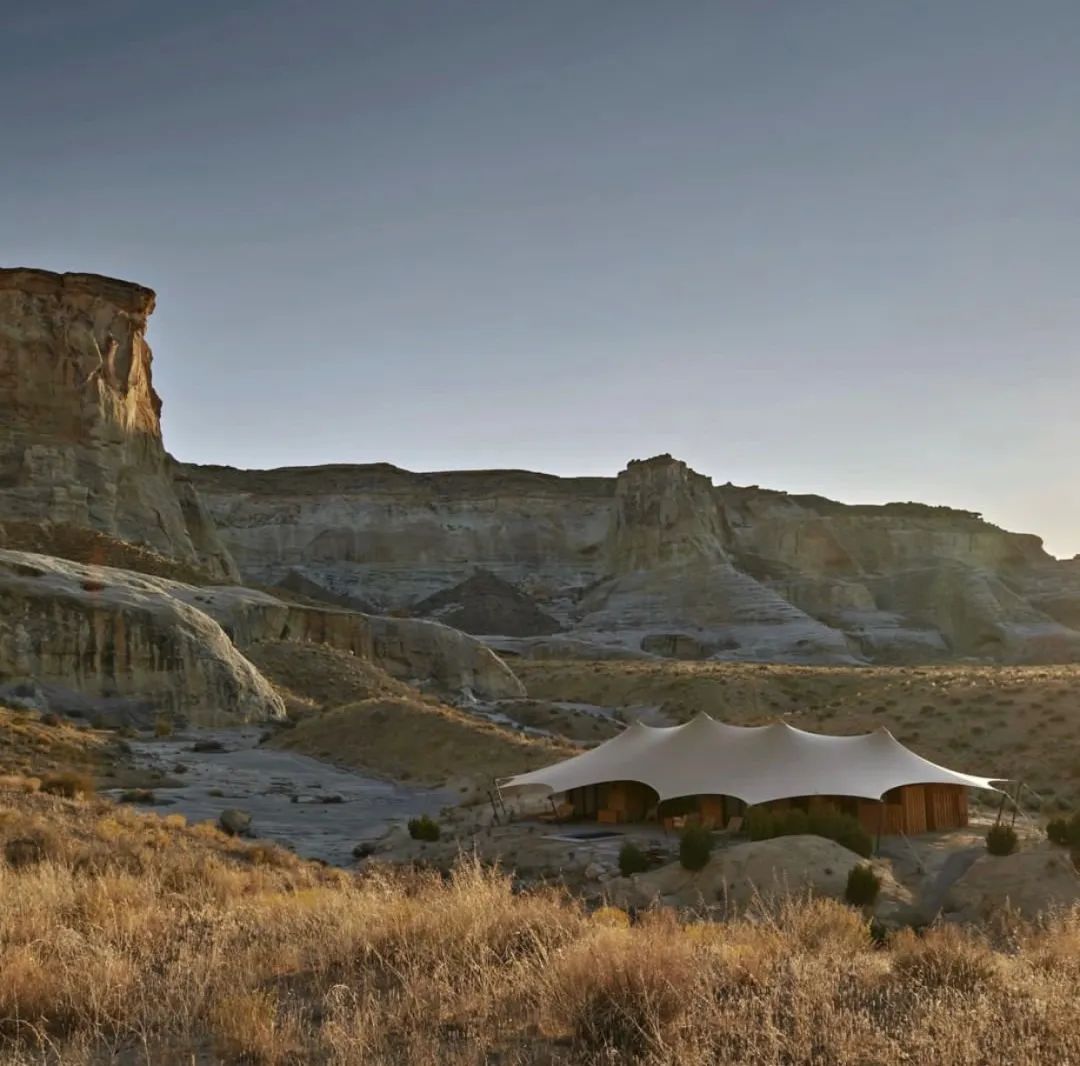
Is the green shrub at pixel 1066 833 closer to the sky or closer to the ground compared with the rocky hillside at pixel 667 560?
closer to the ground

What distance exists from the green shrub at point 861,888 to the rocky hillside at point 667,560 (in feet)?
248

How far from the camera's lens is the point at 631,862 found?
2066 cm

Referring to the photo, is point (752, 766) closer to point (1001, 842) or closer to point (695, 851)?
point (1001, 842)

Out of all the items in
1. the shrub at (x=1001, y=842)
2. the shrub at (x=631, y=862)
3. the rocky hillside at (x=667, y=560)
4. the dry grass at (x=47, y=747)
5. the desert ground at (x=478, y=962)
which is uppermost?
the rocky hillside at (x=667, y=560)

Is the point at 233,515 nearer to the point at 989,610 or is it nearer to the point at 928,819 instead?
the point at 989,610

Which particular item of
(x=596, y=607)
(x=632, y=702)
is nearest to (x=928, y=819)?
(x=632, y=702)

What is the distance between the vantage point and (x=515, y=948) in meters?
8.45

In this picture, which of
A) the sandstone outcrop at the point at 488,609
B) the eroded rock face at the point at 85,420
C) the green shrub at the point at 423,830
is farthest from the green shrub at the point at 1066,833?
the sandstone outcrop at the point at 488,609

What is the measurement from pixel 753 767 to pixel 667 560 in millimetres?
96770

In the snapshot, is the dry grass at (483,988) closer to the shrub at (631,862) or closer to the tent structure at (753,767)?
the shrub at (631,862)

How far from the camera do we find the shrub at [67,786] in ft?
70.3

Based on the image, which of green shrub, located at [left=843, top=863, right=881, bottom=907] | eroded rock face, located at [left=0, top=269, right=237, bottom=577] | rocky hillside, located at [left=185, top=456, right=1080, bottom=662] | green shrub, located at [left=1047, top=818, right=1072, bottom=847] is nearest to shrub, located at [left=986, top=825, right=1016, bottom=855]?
green shrub, located at [left=1047, top=818, right=1072, bottom=847]

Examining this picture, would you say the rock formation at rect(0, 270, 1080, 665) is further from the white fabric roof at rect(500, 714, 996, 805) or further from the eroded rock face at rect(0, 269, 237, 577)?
the white fabric roof at rect(500, 714, 996, 805)

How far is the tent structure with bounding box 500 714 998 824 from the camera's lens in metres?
23.6
